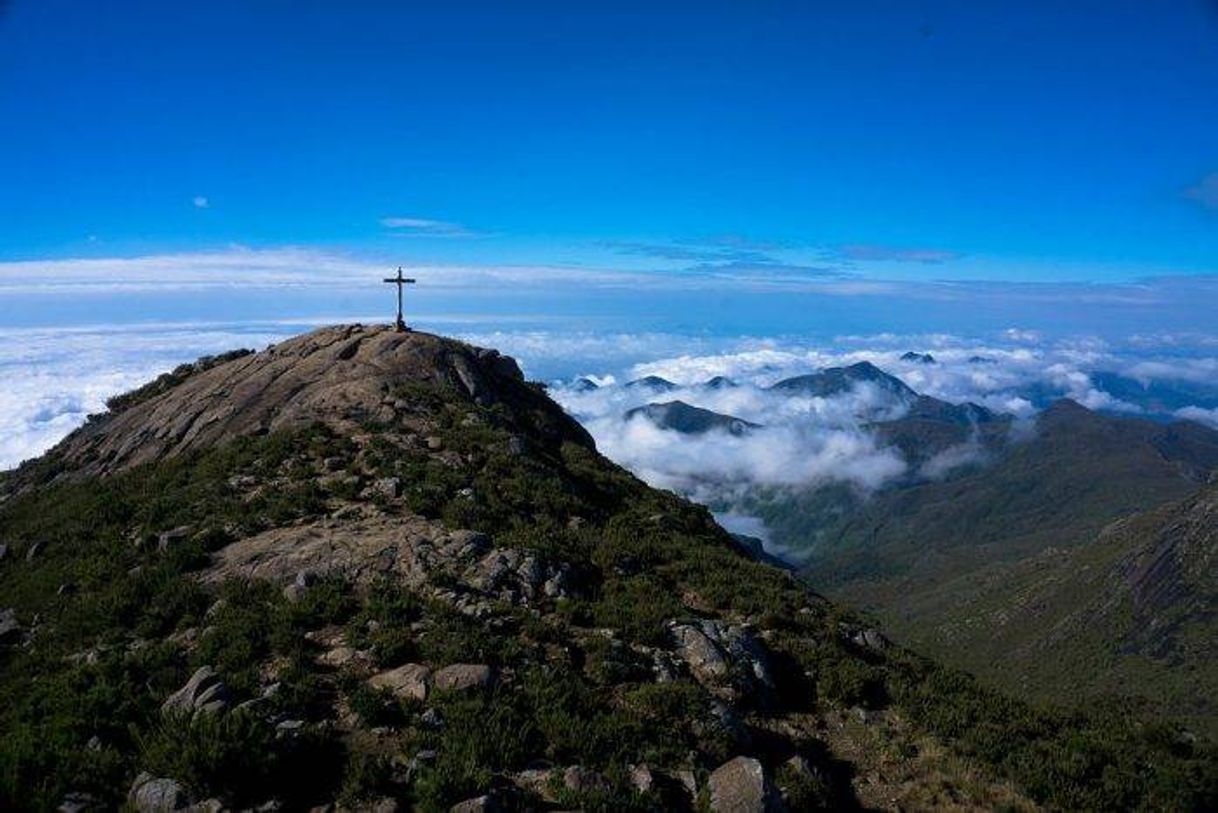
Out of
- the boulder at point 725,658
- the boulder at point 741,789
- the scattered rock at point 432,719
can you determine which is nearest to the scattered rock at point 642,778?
the boulder at point 741,789

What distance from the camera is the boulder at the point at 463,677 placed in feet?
48.6

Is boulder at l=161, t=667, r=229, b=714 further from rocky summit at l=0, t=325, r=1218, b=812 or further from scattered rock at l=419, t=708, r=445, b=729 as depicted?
scattered rock at l=419, t=708, r=445, b=729

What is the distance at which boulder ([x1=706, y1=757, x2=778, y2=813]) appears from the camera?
1230cm

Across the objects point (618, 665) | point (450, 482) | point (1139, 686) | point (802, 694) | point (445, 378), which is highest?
point (445, 378)

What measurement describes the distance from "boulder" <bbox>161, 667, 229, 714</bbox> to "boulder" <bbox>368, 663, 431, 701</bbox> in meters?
2.71

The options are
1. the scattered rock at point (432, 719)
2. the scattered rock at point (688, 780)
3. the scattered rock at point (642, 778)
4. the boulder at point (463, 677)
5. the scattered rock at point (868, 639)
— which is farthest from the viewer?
the scattered rock at point (868, 639)

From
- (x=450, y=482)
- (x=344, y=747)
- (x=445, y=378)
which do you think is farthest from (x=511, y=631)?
(x=445, y=378)

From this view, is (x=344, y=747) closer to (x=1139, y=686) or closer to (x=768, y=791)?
(x=768, y=791)

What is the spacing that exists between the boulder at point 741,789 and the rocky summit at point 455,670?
0.05 meters

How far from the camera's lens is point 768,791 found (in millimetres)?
12516

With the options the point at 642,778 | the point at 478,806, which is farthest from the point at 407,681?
the point at 642,778

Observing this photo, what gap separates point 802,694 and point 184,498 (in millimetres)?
21945

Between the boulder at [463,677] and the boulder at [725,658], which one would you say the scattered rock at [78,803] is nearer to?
the boulder at [463,677]

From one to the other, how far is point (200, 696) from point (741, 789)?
10107 mm
